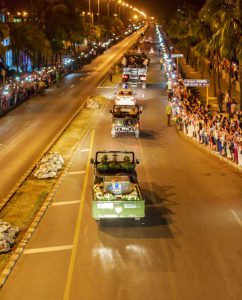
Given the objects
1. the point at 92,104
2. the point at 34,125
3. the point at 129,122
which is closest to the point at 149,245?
the point at 129,122

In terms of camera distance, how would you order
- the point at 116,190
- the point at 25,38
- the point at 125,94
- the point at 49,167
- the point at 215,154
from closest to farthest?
the point at 116,190, the point at 49,167, the point at 215,154, the point at 125,94, the point at 25,38

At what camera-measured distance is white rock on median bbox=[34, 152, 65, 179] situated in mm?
25578

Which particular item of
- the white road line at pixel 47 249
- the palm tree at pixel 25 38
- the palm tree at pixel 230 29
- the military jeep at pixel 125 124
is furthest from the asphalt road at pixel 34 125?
the palm tree at pixel 230 29

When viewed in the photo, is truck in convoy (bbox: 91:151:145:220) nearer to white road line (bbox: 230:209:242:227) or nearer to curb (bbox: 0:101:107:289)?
curb (bbox: 0:101:107:289)

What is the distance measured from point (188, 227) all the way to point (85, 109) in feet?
97.9

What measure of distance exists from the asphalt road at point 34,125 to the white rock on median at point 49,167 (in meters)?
1.11

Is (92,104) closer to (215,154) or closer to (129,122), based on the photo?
(129,122)

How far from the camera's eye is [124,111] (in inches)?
1460

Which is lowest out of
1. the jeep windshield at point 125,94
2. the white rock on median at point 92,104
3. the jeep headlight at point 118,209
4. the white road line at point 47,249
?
the white road line at point 47,249

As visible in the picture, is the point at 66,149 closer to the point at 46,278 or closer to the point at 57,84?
the point at 46,278

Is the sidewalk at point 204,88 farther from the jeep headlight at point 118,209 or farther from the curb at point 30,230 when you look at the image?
the jeep headlight at point 118,209

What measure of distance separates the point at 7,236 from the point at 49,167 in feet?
29.4

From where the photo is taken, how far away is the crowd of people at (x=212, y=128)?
90.2 ft

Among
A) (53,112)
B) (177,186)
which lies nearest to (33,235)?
(177,186)
